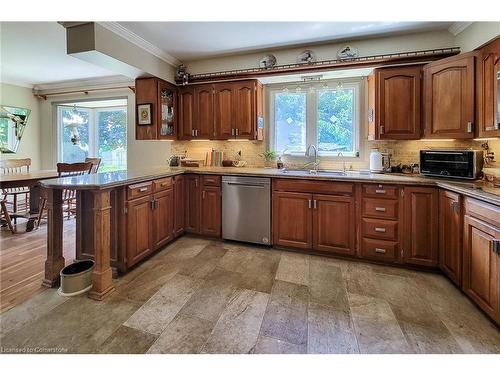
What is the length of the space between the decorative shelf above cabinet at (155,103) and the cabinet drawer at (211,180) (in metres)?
0.95

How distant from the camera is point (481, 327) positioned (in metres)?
1.76

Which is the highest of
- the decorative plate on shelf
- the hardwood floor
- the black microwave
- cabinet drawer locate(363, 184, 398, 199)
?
the decorative plate on shelf

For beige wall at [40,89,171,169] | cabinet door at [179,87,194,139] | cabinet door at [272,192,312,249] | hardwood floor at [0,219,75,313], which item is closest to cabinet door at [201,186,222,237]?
cabinet door at [272,192,312,249]

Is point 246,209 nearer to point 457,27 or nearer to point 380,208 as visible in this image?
point 380,208

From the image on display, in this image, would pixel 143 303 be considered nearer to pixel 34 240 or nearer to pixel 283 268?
pixel 283 268

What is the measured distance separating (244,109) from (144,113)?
141 cm

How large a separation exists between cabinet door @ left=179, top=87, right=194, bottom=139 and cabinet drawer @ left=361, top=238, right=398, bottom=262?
111 inches

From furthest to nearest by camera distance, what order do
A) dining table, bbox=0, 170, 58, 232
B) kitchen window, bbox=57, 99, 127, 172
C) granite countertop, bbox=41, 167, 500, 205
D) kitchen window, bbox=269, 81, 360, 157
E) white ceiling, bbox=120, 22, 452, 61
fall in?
kitchen window, bbox=57, 99, 127, 172
kitchen window, bbox=269, 81, 360, 157
dining table, bbox=0, 170, 58, 232
white ceiling, bbox=120, 22, 452, 61
granite countertop, bbox=41, 167, 500, 205

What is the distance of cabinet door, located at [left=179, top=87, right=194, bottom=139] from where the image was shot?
3.84 metres

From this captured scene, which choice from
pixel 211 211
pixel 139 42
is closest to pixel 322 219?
pixel 211 211

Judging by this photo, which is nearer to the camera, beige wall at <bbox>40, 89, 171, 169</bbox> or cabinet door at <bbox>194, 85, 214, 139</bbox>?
cabinet door at <bbox>194, 85, 214, 139</bbox>

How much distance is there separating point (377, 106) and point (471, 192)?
143cm

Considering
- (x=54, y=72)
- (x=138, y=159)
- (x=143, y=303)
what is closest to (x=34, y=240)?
(x=138, y=159)

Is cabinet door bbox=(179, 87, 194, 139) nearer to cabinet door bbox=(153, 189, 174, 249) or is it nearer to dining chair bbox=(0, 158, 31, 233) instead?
cabinet door bbox=(153, 189, 174, 249)
